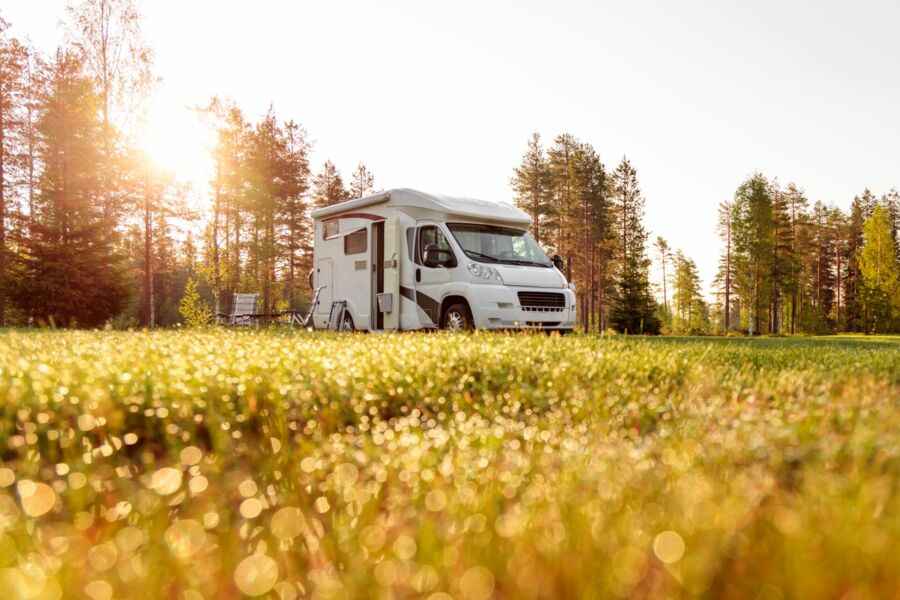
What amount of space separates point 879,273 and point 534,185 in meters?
33.7

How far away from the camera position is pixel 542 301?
38.6 feet

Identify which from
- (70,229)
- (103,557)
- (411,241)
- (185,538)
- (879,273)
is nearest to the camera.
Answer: (103,557)

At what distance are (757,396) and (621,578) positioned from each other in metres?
3.41

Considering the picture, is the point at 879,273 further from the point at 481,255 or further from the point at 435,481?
the point at 435,481

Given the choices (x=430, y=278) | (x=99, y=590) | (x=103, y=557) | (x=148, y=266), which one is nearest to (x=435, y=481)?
(x=103, y=557)

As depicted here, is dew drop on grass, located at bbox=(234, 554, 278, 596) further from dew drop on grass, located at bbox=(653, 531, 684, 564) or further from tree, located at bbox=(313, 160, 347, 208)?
tree, located at bbox=(313, 160, 347, 208)

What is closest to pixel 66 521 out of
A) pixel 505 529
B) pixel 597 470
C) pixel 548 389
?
pixel 505 529

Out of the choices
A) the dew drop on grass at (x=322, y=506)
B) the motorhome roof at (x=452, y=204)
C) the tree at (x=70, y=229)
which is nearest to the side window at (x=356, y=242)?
the motorhome roof at (x=452, y=204)

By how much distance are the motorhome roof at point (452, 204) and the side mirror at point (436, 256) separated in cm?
80

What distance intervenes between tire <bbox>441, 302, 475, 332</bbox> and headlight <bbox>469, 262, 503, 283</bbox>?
0.58m

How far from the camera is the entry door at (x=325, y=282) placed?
14.9m

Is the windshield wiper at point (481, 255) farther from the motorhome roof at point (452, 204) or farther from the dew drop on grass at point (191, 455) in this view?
the dew drop on grass at point (191, 455)

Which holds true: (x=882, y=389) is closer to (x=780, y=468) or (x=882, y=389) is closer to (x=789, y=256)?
(x=780, y=468)

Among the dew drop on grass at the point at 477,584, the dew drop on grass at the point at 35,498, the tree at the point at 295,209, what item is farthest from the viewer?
the tree at the point at 295,209
